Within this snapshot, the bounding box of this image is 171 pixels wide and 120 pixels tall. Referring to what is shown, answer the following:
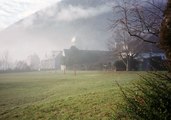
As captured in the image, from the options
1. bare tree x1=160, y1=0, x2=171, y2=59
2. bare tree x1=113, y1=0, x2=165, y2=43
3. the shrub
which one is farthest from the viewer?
bare tree x1=113, y1=0, x2=165, y2=43

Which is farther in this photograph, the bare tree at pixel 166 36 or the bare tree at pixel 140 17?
the bare tree at pixel 140 17

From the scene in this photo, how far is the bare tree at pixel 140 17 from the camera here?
11.0 meters

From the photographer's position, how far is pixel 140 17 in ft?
36.7

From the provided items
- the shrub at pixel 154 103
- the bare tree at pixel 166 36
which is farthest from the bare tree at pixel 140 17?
the shrub at pixel 154 103

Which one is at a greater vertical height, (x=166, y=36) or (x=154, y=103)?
(x=166, y=36)

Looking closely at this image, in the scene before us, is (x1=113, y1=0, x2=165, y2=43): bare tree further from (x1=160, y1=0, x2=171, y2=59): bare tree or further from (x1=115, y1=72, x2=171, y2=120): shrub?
(x1=115, y1=72, x2=171, y2=120): shrub

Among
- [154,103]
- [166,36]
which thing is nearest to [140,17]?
[166,36]

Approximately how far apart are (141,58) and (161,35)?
184ft

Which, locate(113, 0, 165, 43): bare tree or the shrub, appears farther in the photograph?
locate(113, 0, 165, 43): bare tree

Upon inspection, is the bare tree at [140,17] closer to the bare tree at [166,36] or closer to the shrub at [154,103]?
the bare tree at [166,36]

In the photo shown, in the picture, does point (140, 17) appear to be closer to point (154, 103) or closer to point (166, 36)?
point (166, 36)

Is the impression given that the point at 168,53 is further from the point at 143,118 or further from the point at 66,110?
the point at 66,110

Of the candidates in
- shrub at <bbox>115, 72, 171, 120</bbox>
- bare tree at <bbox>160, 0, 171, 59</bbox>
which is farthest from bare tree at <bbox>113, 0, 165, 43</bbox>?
shrub at <bbox>115, 72, 171, 120</bbox>

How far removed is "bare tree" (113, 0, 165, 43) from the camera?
10969mm
